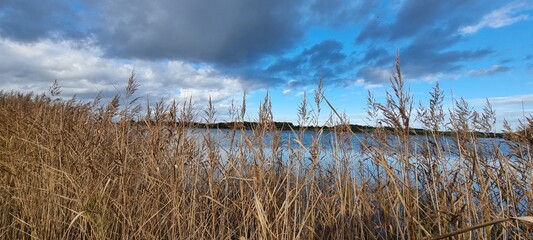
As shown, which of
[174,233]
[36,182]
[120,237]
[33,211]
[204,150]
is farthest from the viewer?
[204,150]

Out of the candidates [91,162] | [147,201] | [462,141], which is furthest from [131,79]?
[462,141]

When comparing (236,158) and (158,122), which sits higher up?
(158,122)

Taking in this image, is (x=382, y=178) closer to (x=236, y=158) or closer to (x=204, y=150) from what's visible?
(x=236, y=158)

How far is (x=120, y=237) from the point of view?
290 centimetres

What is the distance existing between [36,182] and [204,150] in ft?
6.26

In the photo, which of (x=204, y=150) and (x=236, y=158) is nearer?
(x=236, y=158)

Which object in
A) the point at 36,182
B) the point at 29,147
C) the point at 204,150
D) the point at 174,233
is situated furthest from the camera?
the point at 29,147

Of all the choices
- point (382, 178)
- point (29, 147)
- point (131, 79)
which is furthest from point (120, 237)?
point (382, 178)

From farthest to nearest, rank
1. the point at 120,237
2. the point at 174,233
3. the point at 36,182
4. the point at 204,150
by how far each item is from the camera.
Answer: the point at 204,150 < the point at 36,182 < the point at 120,237 < the point at 174,233

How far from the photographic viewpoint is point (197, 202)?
290 centimetres

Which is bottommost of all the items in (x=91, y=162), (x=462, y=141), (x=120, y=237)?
(x=120, y=237)

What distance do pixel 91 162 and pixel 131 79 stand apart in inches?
41.8

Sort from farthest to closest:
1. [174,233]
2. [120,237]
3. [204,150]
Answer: [204,150] < [120,237] < [174,233]

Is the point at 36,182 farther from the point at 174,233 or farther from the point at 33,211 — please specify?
the point at 174,233
